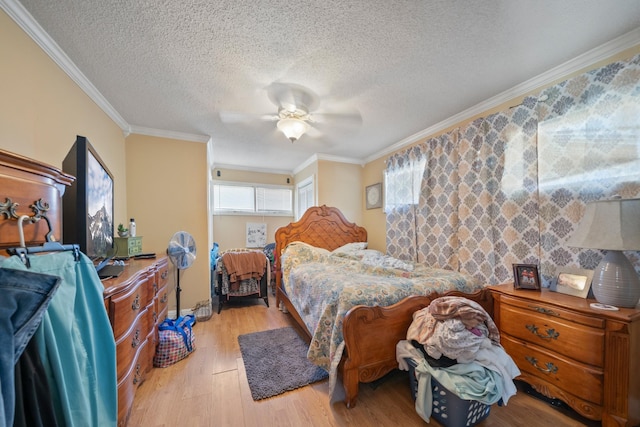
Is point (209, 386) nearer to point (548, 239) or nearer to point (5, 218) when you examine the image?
point (5, 218)

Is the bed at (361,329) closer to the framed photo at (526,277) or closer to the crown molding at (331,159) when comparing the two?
the framed photo at (526,277)

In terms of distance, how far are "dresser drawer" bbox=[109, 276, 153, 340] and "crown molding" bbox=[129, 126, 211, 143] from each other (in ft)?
6.89

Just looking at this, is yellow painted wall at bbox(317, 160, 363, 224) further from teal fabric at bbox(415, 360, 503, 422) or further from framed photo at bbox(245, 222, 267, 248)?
teal fabric at bbox(415, 360, 503, 422)

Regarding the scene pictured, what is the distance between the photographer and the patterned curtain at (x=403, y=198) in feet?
10.0

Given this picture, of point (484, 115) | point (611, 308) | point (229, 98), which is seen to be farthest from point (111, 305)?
point (484, 115)

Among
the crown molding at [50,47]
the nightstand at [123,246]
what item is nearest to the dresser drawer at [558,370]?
the nightstand at [123,246]

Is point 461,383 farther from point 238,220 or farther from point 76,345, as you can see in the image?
point 238,220

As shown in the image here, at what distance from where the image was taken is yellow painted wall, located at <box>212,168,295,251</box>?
4574 mm

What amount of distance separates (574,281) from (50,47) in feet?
13.2

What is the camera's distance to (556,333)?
154cm

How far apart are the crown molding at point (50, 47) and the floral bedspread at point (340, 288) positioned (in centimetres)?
259

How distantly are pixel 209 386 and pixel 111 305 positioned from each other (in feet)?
3.62

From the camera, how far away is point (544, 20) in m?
1.44

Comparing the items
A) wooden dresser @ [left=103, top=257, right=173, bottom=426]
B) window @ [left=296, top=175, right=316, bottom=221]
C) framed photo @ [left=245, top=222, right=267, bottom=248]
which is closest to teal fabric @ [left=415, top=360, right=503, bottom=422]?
wooden dresser @ [left=103, top=257, right=173, bottom=426]
